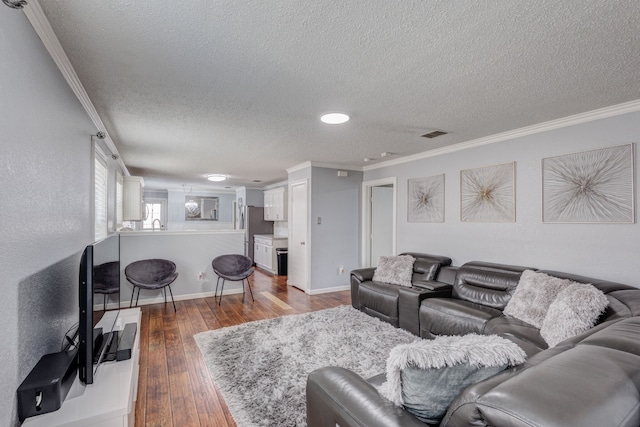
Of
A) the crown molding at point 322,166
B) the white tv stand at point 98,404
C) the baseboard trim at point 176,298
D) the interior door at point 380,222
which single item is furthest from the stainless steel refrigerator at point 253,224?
the white tv stand at point 98,404

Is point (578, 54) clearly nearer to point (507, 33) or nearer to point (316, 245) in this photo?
point (507, 33)

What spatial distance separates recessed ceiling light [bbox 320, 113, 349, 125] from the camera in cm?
283

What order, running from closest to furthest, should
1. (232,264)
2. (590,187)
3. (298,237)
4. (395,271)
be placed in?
(590,187) → (395,271) → (232,264) → (298,237)

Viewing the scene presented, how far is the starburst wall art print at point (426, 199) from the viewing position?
4295 millimetres

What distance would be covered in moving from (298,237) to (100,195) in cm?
323

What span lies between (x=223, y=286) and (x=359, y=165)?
3.25 m

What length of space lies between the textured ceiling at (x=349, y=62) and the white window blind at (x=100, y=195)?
44cm

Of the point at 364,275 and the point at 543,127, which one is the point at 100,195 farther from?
the point at 543,127

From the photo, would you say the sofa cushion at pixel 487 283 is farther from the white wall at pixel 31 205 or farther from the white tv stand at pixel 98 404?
the white wall at pixel 31 205

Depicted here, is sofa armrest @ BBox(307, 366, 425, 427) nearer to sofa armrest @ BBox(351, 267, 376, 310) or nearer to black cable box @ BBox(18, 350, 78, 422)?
black cable box @ BBox(18, 350, 78, 422)

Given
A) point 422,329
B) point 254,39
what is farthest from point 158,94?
point 422,329

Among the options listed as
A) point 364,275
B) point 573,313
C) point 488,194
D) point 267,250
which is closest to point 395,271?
point 364,275

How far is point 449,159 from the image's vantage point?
4168 mm

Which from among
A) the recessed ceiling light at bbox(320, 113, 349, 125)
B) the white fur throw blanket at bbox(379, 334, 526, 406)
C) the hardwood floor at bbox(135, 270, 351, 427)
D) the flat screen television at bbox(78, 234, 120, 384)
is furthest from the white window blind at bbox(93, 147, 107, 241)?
the white fur throw blanket at bbox(379, 334, 526, 406)
